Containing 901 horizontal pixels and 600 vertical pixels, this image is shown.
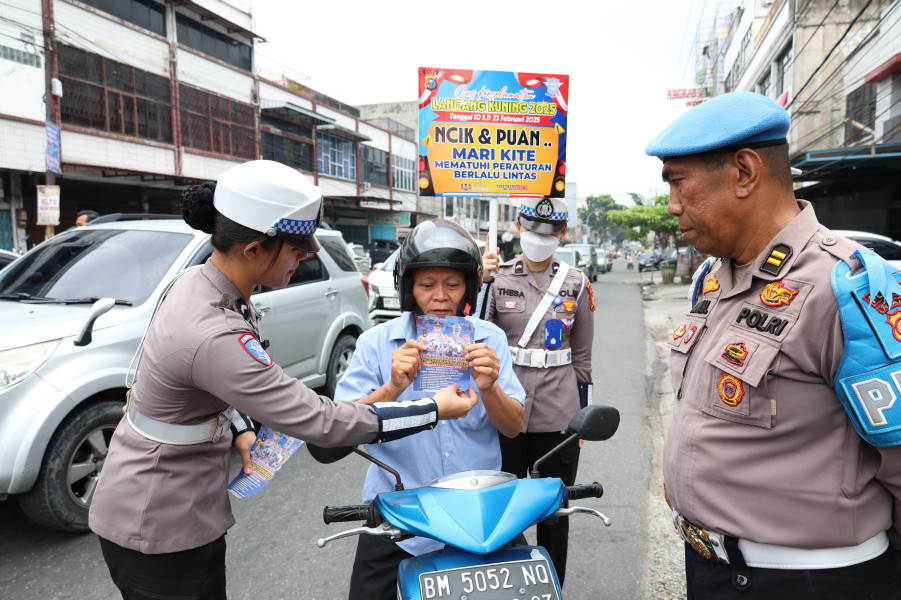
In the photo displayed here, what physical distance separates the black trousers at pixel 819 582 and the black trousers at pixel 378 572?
90 centimetres

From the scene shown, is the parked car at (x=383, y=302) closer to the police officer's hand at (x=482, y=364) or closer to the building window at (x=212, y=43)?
the police officer's hand at (x=482, y=364)

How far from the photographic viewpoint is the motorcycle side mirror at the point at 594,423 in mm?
1630

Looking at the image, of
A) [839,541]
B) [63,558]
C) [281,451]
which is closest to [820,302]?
[839,541]

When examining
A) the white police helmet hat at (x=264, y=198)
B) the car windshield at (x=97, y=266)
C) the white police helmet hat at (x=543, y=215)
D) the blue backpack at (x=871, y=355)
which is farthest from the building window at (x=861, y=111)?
the white police helmet hat at (x=264, y=198)

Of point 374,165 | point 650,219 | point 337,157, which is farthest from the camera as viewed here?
point 374,165

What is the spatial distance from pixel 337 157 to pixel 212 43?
956cm

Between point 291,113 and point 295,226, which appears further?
point 291,113

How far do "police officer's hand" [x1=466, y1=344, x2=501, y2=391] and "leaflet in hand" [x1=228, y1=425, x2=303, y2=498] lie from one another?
62cm

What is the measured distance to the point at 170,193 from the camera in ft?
64.7

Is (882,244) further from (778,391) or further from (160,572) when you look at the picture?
(160,572)

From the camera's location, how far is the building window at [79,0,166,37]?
654 inches

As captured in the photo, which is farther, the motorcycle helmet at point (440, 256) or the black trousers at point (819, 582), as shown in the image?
the motorcycle helmet at point (440, 256)

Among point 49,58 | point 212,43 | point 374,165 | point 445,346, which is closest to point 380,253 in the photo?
point 374,165

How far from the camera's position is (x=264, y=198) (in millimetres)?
1645
